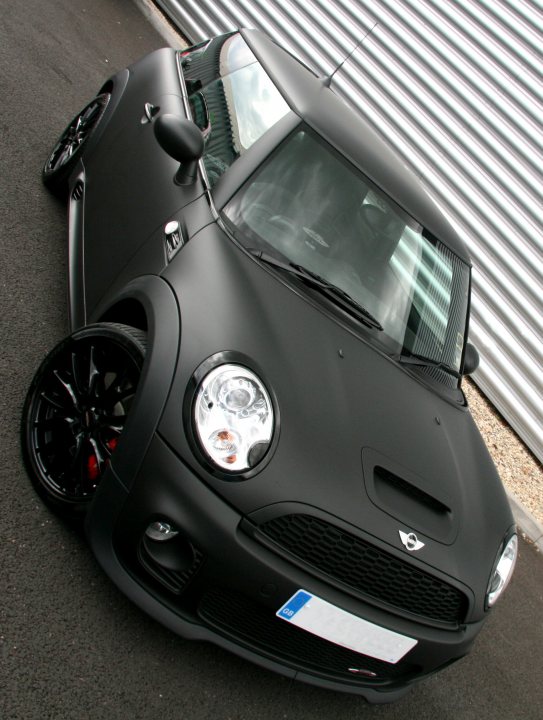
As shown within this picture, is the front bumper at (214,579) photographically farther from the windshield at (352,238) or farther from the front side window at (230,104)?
the front side window at (230,104)

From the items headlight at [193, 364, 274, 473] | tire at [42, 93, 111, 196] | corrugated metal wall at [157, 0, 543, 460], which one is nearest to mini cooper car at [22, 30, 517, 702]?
headlight at [193, 364, 274, 473]

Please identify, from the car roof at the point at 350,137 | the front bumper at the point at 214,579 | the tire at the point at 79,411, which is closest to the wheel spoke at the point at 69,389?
the tire at the point at 79,411

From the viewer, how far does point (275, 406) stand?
234 centimetres

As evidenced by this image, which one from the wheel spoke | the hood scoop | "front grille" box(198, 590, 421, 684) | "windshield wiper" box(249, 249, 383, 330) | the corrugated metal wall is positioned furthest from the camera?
the corrugated metal wall

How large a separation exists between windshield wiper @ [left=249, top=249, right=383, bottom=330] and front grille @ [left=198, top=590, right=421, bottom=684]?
3.90 ft

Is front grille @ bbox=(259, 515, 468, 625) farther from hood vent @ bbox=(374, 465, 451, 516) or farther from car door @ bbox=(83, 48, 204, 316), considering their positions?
car door @ bbox=(83, 48, 204, 316)

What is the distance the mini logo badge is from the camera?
95.9 inches

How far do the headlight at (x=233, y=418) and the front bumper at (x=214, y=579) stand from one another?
113 millimetres

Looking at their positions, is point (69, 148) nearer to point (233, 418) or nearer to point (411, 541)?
point (233, 418)

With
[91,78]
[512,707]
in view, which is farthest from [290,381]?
[91,78]

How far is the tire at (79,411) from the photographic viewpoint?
2504mm

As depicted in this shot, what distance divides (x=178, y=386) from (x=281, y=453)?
38 centimetres

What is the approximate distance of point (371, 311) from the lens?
3.06 meters

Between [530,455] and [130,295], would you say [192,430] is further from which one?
[530,455]
